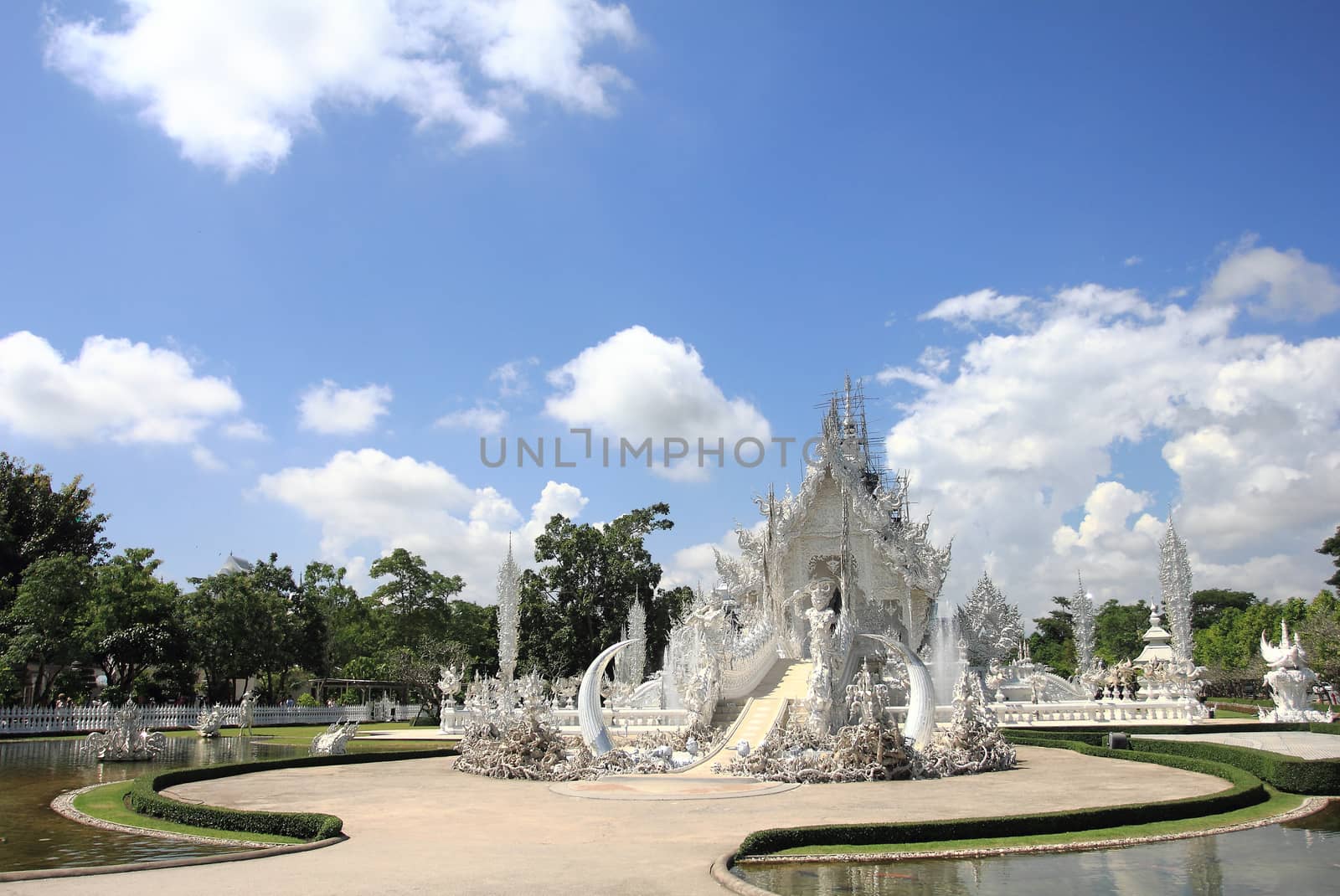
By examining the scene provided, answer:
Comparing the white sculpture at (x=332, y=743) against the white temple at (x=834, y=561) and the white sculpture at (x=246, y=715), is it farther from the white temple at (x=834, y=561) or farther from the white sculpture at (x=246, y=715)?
the white sculpture at (x=246, y=715)

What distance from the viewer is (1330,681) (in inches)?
1369

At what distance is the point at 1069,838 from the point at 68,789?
14892mm

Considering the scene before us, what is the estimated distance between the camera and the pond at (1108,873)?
7.48m

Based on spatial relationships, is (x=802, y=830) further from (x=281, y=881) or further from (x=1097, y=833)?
(x=281, y=881)

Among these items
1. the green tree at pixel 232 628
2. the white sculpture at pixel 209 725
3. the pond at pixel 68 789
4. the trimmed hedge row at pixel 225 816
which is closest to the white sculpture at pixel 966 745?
the trimmed hedge row at pixel 225 816

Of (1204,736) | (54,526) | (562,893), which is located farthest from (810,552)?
(54,526)

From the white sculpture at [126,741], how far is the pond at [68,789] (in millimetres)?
291

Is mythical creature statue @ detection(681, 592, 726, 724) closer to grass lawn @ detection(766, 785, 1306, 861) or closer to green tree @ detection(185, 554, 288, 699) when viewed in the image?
grass lawn @ detection(766, 785, 1306, 861)

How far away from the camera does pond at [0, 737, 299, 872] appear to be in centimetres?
901

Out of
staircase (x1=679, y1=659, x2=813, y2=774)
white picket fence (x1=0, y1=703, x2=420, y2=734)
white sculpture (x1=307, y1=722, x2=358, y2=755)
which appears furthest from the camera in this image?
white picket fence (x1=0, y1=703, x2=420, y2=734)

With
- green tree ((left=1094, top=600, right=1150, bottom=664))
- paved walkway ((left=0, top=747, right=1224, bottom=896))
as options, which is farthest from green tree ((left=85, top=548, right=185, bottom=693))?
green tree ((left=1094, top=600, right=1150, bottom=664))

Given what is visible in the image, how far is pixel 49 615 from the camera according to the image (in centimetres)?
2933

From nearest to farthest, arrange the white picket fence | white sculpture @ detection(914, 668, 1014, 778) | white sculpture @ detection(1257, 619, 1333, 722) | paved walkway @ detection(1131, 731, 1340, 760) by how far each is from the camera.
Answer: white sculpture @ detection(914, 668, 1014, 778)
paved walkway @ detection(1131, 731, 1340, 760)
white sculpture @ detection(1257, 619, 1333, 722)
the white picket fence

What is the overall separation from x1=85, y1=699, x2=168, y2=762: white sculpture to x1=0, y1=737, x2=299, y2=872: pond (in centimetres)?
29
